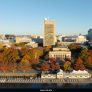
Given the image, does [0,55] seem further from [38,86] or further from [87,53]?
[38,86]

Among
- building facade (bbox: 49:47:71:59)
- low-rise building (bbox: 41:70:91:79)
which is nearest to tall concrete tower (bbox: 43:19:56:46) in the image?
building facade (bbox: 49:47:71:59)

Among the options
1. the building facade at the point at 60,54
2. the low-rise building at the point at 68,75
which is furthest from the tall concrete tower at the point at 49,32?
the low-rise building at the point at 68,75

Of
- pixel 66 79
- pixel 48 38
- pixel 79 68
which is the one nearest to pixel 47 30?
pixel 48 38

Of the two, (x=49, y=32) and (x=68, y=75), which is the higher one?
(x=49, y=32)

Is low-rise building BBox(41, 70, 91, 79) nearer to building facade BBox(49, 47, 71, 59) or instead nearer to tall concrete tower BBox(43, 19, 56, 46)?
building facade BBox(49, 47, 71, 59)

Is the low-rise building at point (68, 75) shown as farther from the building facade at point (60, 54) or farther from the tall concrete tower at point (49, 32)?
the tall concrete tower at point (49, 32)

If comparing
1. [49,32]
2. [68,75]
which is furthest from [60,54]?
[49,32]

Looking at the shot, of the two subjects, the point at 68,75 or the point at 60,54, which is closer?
the point at 68,75

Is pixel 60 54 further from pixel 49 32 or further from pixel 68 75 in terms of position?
pixel 49 32
